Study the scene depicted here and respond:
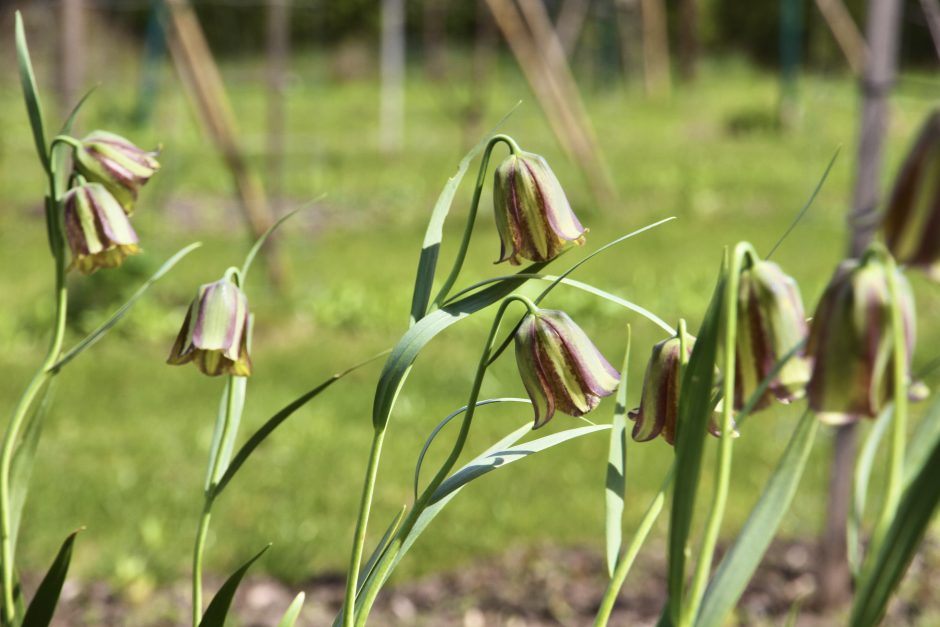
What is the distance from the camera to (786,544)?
2.35 m

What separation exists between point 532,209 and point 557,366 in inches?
3.5

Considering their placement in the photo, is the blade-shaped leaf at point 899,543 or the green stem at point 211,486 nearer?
the blade-shaped leaf at point 899,543

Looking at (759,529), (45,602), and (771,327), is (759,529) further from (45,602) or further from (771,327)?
(45,602)

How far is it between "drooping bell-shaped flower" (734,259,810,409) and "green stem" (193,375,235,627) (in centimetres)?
35

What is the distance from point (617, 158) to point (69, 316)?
458 cm

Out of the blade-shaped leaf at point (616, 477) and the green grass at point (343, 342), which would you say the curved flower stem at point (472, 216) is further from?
the green grass at point (343, 342)

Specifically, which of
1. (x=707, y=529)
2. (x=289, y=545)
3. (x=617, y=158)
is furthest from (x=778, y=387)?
(x=617, y=158)

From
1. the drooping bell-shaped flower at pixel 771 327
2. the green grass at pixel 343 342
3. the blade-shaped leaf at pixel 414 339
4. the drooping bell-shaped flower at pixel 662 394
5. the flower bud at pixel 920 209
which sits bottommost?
the green grass at pixel 343 342

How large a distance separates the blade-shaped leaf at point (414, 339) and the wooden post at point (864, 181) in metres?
1.37

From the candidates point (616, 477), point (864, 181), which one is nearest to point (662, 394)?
point (616, 477)

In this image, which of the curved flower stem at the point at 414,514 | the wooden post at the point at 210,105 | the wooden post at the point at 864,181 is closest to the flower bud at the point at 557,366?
the curved flower stem at the point at 414,514

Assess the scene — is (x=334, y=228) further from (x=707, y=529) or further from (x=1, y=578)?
(x=707, y=529)

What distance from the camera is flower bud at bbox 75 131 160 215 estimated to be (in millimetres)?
786

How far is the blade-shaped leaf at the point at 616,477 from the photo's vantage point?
64cm
